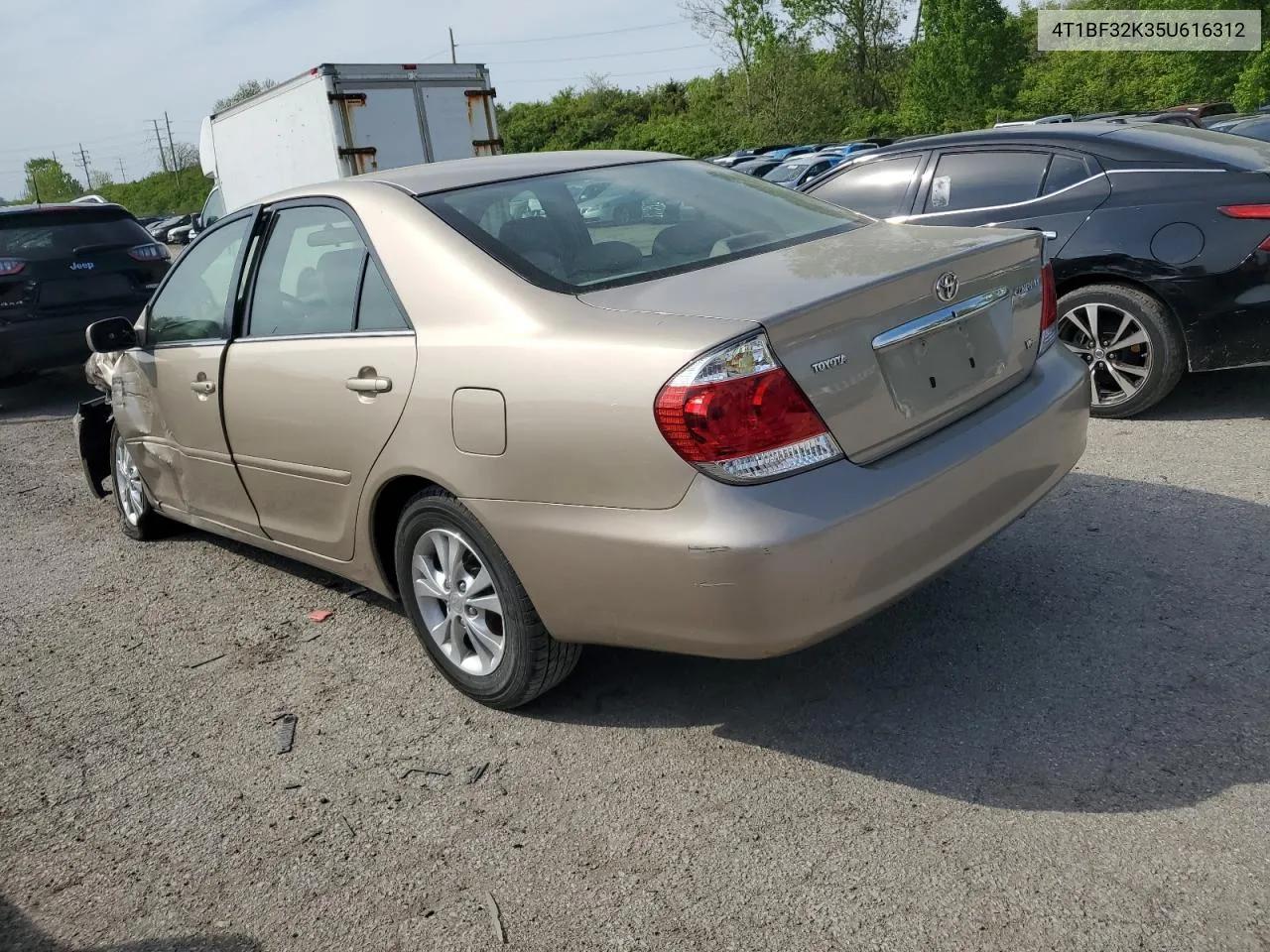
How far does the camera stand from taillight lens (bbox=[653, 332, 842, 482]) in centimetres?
264

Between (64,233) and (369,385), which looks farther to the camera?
(64,233)

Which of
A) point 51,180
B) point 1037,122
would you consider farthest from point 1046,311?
point 51,180

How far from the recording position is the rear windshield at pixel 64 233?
371 inches

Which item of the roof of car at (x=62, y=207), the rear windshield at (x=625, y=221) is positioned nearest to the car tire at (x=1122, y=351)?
the rear windshield at (x=625, y=221)

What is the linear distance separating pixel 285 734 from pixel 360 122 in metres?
12.5

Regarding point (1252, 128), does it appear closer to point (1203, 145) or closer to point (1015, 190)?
point (1203, 145)

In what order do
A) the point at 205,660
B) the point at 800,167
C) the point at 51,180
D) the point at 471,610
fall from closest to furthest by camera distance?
the point at 471,610 < the point at 205,660 < the point at 800,167 < the point at 51,180

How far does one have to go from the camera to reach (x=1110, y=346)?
5793mm

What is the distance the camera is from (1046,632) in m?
A: 3.55

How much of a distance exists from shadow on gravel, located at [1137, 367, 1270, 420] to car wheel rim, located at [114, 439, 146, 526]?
5.12 meters

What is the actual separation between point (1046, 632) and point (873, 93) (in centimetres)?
5426

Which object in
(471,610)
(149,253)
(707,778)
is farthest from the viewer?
(149,253)

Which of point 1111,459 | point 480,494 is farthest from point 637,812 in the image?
point 1111,459

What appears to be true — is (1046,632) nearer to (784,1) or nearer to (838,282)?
(838,282)
